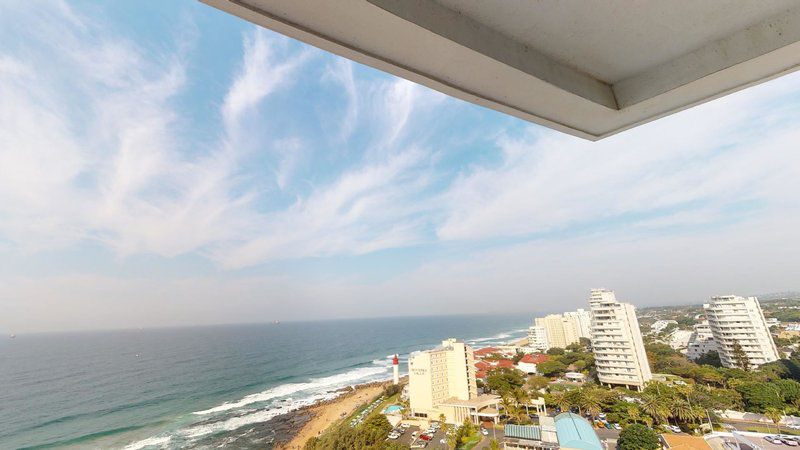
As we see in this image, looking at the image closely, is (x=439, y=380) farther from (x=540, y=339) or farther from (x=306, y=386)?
(x=540, y=339)

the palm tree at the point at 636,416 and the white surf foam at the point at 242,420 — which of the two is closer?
the palm tree at the point at 636,416

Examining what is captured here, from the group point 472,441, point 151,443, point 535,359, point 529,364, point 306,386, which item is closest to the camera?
point 472,441

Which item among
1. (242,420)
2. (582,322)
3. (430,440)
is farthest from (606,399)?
(582,322)

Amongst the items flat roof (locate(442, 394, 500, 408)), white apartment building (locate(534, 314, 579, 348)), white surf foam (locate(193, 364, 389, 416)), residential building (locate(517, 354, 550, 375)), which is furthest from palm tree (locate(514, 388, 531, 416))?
white apartment building (locate(534, 314, 579, 348))

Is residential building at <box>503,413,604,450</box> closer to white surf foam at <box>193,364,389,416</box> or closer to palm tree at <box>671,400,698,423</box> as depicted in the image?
palm tree at <box>671,400,698,423</box>

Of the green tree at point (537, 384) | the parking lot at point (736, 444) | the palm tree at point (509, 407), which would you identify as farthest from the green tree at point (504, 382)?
the parking lot at point (736, 444)

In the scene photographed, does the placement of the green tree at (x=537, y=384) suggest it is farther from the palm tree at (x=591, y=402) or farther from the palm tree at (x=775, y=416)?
the palm tree at (x=775, y=416)
